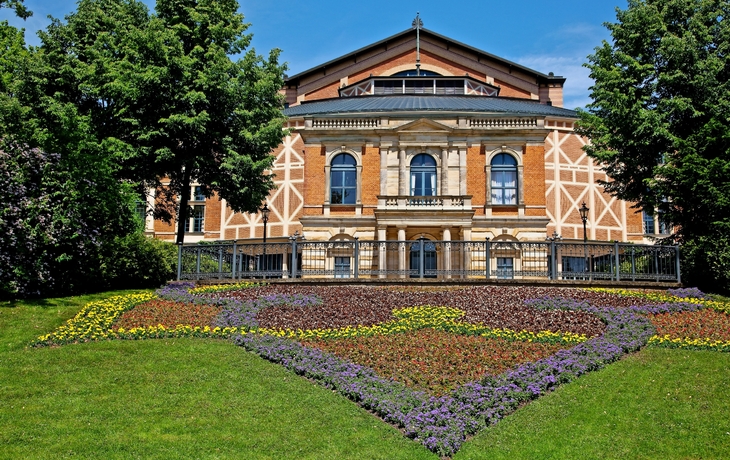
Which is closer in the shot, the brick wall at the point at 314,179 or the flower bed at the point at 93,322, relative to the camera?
the flower bed at the point at 93,322

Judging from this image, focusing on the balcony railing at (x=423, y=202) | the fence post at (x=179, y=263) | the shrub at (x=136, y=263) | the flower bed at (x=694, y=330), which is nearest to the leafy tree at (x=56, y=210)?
the shrub at (x=136, y=263)

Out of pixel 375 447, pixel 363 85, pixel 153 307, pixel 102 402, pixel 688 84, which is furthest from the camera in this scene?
pixel 363 85

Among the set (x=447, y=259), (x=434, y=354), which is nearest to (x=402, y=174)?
(x=447, y=259)

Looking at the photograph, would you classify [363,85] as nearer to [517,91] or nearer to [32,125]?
[517,91]

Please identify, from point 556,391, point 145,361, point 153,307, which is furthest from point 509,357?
point 153,307

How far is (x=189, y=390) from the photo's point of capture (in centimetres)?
985

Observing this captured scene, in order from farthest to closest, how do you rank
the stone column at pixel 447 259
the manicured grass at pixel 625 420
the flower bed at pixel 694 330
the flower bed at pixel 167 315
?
1. the stone column at pixel 447 259
2. the flower bed at pixel 167 315
3. the flower bed at pixel 694 330
4. the manicured grass at pixel 625 420

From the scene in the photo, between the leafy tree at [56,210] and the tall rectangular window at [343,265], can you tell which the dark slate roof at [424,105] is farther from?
the leafy tree at [56,210]

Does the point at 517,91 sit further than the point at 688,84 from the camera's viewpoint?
Yes

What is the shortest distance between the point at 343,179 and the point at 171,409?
929 inches

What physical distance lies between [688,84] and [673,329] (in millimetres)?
13502

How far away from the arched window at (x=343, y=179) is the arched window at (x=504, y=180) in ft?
24.0

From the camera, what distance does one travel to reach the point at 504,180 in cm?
3206

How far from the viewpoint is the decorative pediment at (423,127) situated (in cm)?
3119
